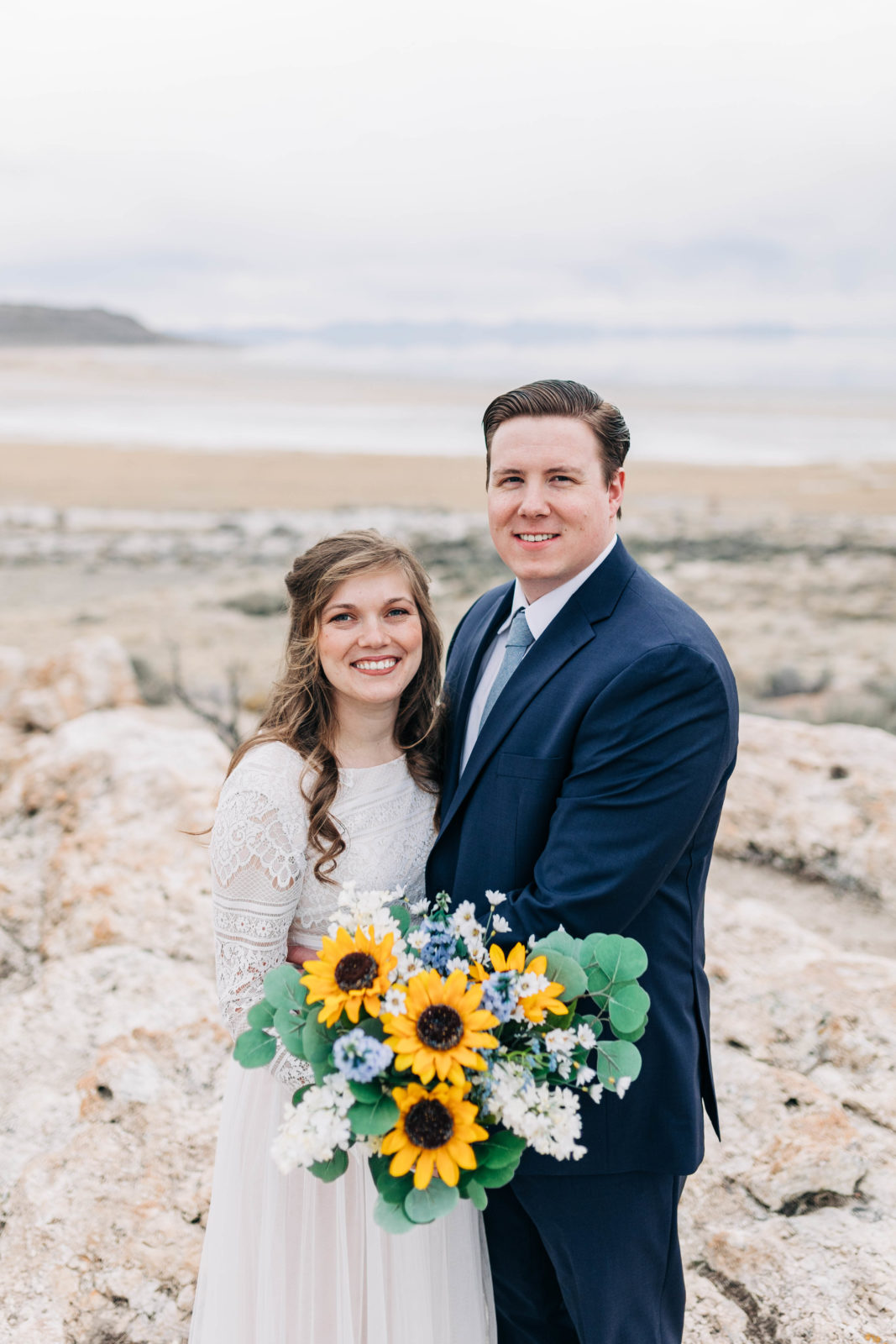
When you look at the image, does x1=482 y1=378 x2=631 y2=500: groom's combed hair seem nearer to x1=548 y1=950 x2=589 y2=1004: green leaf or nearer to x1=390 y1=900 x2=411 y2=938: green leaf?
x1=390 y1=900 x2=411 y2=938: green leaf

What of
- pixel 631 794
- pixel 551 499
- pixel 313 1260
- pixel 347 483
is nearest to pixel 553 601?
pixel 551 499

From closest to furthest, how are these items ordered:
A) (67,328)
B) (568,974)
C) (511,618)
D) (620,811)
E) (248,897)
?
(568,974) → (620,811) → (248,897) → (511,618) → (67,328)

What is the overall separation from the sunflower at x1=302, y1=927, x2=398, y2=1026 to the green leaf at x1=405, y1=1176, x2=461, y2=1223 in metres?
0.34

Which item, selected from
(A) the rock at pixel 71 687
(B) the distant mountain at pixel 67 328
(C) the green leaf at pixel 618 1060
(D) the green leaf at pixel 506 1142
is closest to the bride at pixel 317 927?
(D) the green leaf at pixel 506 1142

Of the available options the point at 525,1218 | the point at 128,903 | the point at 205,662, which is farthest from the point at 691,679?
the point at 205,662

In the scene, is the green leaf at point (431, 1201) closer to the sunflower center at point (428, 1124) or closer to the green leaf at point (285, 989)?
the sunflower center at point (428, 1124)

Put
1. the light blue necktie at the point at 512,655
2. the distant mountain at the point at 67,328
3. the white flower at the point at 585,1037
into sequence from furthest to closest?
1. the distant mountain at the point at 67,328
2. the light blue necktie at the point at 512,655
3. the white flower at the point at 585,1037

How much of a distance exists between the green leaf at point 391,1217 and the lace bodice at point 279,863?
644 millimetres

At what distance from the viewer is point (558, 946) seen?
81.8 inches

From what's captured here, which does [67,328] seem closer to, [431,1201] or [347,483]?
[347,483]

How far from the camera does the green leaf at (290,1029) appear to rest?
6.38ft

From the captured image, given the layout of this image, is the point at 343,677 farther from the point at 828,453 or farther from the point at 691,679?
the point at 828,453

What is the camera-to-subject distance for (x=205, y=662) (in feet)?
41.1

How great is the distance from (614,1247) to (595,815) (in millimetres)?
1178
